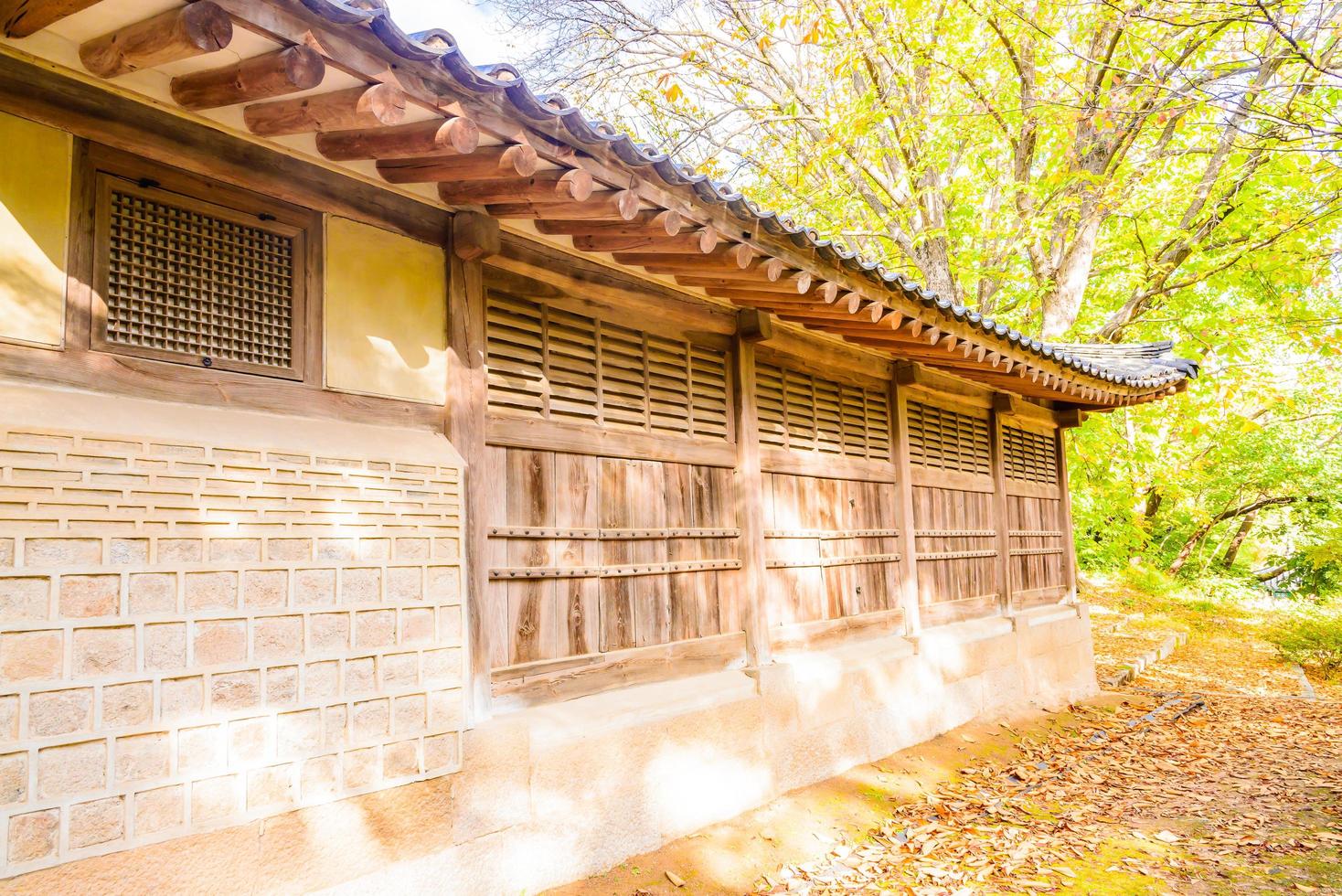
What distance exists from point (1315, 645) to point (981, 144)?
9.74 m

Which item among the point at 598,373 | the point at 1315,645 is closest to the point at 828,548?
the point at 598,373

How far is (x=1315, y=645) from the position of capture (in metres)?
13.2

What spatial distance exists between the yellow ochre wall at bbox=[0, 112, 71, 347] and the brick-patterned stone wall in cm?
41

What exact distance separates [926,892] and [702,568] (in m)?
2.19

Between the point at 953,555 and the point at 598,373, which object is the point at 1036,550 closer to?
the point at 953,555

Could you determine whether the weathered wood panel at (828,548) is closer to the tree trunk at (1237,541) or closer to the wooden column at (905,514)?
the wooden column at (905,514)

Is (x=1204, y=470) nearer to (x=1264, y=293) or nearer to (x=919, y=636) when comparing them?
(x=1264, y=293)

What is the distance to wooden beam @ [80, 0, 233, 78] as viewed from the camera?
7.49 feet

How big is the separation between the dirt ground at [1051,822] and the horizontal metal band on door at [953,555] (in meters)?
1.61

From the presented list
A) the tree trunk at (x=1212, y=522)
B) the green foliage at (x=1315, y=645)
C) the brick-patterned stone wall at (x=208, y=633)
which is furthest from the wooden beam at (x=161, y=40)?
the tree trunk at (x=1212, y=522)

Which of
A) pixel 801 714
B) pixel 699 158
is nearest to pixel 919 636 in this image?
pixel 801 714

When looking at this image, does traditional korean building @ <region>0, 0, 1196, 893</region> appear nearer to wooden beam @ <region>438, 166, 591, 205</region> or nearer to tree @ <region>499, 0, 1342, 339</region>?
wooden beam @ <region>438, 166, 591, 205</region>

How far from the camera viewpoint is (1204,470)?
761 inches

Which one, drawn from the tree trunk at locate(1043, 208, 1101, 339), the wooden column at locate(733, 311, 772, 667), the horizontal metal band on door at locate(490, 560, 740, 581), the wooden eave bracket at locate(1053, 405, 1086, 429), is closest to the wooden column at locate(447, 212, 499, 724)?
the horizontal metal band on door at locate(490, 560, 740, 581)
